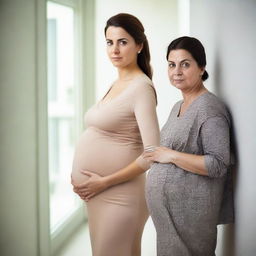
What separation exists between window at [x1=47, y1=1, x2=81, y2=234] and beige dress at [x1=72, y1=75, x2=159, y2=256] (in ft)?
4.56

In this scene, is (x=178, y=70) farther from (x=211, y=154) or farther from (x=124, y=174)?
(x=124, y=174)

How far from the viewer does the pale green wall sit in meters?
1.79

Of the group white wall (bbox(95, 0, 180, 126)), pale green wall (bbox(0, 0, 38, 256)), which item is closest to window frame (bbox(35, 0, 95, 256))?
pale green wall (bbox(0, 0, 38, 256))

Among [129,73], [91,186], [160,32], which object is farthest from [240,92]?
[160,32]

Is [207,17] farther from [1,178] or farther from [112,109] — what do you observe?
[1,178]

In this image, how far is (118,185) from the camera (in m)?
1.47

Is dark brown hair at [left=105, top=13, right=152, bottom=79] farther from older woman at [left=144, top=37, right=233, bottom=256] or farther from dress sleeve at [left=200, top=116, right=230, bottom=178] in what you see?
dress sleeve at [left=200, top=116, right=230, bottom=178]

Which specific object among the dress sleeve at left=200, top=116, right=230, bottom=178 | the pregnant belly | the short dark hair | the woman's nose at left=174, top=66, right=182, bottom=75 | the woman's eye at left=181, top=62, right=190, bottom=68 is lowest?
the pregnant belly

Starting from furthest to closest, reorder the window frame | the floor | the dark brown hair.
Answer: the floor < the window frame < the dark brown hair

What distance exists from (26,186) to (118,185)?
0.70m

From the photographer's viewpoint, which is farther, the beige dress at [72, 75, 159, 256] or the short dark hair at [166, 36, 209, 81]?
the beige dress at [72, 75, 159, 256]

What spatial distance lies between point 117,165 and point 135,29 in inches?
22.6

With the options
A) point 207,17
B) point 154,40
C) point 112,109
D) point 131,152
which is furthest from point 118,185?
point 154,40

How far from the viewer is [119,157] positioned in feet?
4.85
